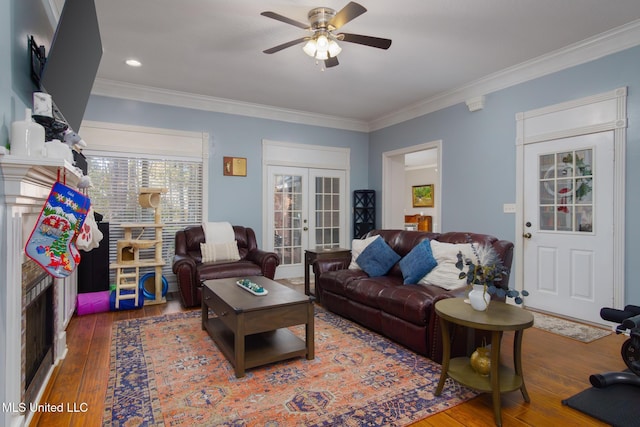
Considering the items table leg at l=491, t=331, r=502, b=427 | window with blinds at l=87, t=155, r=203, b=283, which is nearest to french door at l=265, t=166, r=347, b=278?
window with blinds at l=87, t=155, r=203, b=283

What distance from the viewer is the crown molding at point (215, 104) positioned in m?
4.50

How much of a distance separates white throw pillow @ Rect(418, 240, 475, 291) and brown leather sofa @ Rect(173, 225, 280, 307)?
2003 mm

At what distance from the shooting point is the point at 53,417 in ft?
6.21

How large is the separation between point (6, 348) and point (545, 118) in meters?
4.75

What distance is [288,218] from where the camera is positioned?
579cm

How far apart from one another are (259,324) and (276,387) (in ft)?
1.36

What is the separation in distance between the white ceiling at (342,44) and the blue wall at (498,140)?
295 mm

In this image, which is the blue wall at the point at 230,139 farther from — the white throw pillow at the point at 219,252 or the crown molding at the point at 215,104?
the white throw pillow at the point at 219,252

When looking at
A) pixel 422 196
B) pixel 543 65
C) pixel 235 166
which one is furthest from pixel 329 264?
pixel 422 196

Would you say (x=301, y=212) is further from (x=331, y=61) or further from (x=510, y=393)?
(x=510, y=393)

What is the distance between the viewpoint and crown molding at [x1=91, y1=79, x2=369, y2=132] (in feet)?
14.8

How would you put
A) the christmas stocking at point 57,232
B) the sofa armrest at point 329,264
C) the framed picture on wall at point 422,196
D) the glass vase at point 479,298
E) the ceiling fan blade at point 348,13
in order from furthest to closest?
1. the framed picture on wall at point 422,196
2. the sofa armrest at point 329,264
3. the ceiling fan blade at point 348,13
4. the glass vase at point 479,298
5. the christmas stocking at point 57,232

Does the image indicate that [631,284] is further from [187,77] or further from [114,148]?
[114,148]

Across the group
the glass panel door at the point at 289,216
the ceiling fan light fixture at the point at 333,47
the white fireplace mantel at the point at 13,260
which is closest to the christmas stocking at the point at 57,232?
the white fireplace mantel at the point at 13,260
